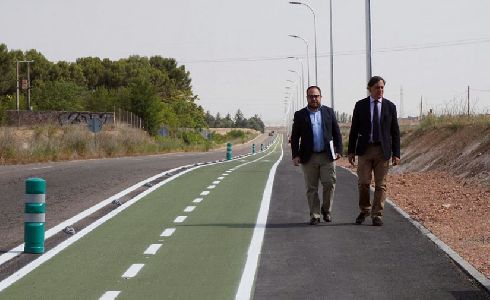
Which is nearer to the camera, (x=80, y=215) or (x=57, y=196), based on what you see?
(x=80, y=215)

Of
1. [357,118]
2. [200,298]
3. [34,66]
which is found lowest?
[200,298]

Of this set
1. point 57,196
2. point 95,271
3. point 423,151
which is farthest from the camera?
point 423,151

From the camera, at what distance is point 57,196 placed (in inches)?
726

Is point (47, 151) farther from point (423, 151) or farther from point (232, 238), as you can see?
point (232, 238)

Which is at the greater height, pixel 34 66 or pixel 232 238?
pixel 34 66

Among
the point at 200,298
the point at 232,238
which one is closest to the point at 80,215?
the point at 232,238

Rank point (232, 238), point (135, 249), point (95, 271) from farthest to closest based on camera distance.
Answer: point (232, 238)
point (135, 249)
point (95, 271)

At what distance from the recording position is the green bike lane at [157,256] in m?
8.05

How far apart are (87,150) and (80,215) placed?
3847 cm

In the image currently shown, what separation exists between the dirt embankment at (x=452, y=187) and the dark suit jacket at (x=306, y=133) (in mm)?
1980

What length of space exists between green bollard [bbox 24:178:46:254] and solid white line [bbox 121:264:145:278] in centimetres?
138

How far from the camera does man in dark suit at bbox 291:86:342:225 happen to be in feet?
42.0

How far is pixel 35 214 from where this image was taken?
10008mm

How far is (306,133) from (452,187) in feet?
23.9
